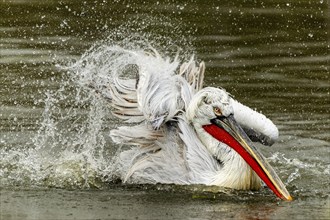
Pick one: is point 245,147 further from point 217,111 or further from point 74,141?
point 74,141

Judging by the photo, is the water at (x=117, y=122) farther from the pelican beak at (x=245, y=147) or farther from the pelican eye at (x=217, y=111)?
the pelican eye at (x=217, y=111)

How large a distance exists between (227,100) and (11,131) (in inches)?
80.0

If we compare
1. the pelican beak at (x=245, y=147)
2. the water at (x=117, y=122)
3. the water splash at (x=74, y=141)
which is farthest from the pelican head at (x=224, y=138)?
the water splash at (x=74, y=141)

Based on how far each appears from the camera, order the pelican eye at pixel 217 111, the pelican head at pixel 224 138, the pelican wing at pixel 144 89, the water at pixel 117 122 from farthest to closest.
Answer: the pelican wing at pixel 144 89
the pelican eye at pixel 217 111
the pelican head at pixel 224 138
the water at pixel 117 122

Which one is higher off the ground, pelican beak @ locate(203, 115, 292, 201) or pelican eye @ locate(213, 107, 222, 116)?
pelican eye @ locate(213, 107, 222, 116)

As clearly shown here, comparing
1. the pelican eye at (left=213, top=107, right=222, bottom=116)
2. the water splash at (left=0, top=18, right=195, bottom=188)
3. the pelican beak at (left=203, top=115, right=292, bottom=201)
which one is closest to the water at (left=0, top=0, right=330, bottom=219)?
the water splash at (left=0, top=18, right=195, bottom=188)

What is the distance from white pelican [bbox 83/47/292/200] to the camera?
724 centimetres

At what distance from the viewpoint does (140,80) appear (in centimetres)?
754

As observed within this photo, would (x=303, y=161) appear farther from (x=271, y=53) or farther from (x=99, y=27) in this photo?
(x=99, y=27)

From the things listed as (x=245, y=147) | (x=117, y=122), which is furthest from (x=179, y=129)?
(x=117, y=122)

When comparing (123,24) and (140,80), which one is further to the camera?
(123,24)

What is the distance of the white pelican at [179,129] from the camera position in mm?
7242


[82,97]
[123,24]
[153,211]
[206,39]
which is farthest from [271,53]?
[153,211]

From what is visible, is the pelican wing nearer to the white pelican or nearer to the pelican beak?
the white pelican
